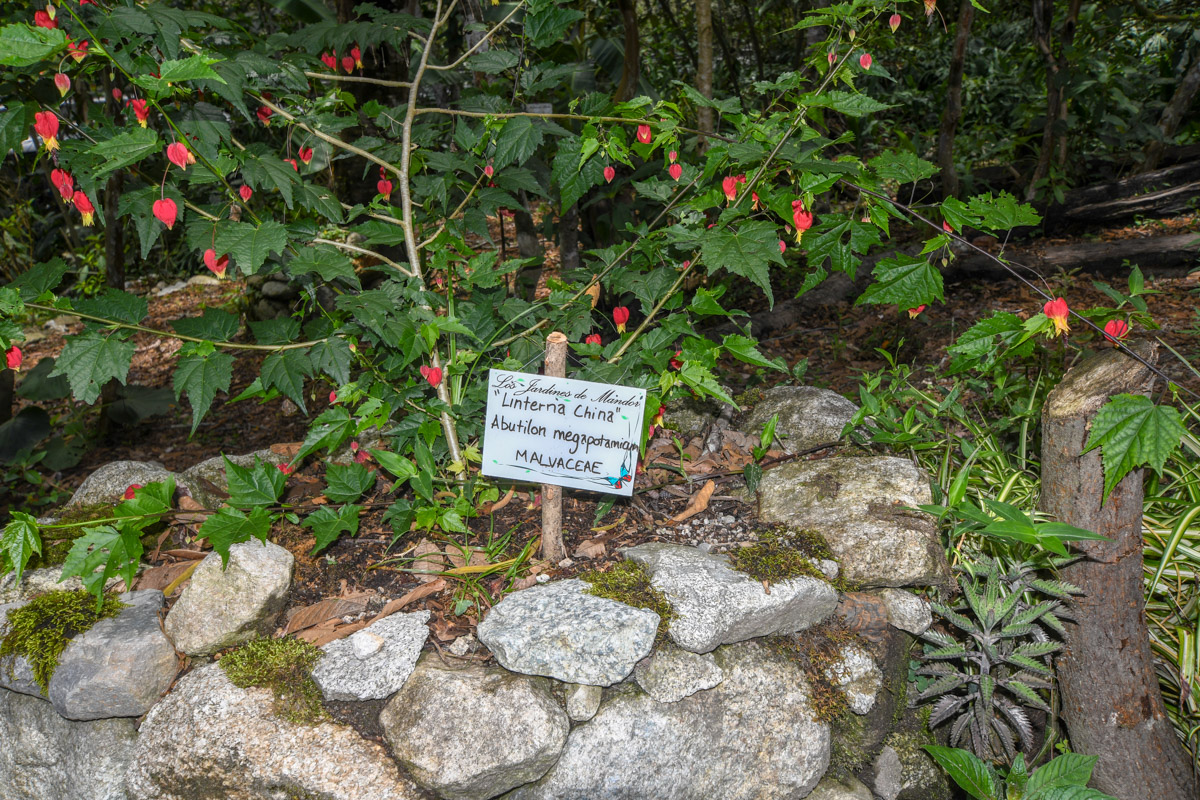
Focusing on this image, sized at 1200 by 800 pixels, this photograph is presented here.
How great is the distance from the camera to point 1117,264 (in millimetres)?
4297

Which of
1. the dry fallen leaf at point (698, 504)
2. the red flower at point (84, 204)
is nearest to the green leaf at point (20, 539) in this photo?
the red flower at point (84, 204)

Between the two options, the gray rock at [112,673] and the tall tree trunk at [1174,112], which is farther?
the tall tree trunk at [1174,112]

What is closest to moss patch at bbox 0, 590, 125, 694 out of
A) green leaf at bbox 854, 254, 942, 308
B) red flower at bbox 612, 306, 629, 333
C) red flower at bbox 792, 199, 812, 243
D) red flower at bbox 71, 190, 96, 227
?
red flower at bbox 71, 190, 96, 227

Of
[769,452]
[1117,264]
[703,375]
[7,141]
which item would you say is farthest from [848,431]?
[1117,264]

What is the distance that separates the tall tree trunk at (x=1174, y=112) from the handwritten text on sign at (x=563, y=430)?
4.90 meters

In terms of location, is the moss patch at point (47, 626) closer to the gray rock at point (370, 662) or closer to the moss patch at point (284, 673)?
the moss patch at point (284, 673)

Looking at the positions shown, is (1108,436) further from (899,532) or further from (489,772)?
(489,772)

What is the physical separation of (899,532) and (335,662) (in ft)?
4.81

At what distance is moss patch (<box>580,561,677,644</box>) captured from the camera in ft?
5.84

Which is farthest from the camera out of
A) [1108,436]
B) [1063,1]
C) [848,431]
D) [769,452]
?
[1063,1]

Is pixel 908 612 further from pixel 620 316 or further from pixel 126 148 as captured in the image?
pixel 126 148

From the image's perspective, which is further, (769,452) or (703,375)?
(769,452)

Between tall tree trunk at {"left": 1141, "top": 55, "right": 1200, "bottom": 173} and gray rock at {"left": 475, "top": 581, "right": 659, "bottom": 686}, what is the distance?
512 centimetres

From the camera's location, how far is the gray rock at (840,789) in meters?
1.82
